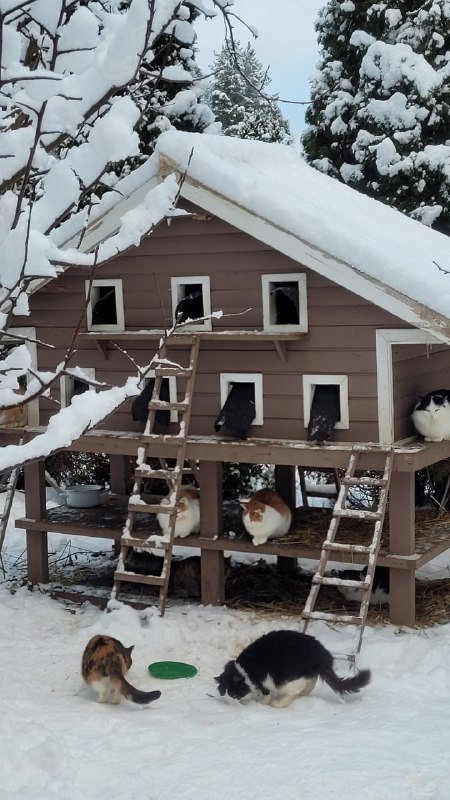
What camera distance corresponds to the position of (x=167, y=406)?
788 cm

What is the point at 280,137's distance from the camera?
2370 centimetres

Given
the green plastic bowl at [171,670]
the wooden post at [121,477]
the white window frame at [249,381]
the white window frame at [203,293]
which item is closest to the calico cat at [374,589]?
the white window frame at [249,381]

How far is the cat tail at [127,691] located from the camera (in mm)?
6078

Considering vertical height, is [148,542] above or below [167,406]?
below

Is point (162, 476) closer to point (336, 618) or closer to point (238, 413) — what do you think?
point (238, 413)

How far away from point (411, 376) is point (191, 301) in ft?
6.46

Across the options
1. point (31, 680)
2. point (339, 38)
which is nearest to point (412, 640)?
point (31, 680)

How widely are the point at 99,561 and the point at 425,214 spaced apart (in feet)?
22.1

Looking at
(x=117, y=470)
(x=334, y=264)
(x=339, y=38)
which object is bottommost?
(x=117, y=470)

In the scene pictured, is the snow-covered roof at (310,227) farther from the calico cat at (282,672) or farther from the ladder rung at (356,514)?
the calico cat at (282,672)

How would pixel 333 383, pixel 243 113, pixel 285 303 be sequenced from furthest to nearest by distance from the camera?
1. pixel 243 113
2. pixel 285 303
3. pixel 333 383

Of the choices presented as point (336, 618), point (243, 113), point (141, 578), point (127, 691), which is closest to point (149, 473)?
point (141, 578)

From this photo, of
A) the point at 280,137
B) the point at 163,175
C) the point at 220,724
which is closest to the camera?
the point at 220,724

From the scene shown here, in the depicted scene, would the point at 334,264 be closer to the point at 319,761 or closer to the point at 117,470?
the point at 319,761
